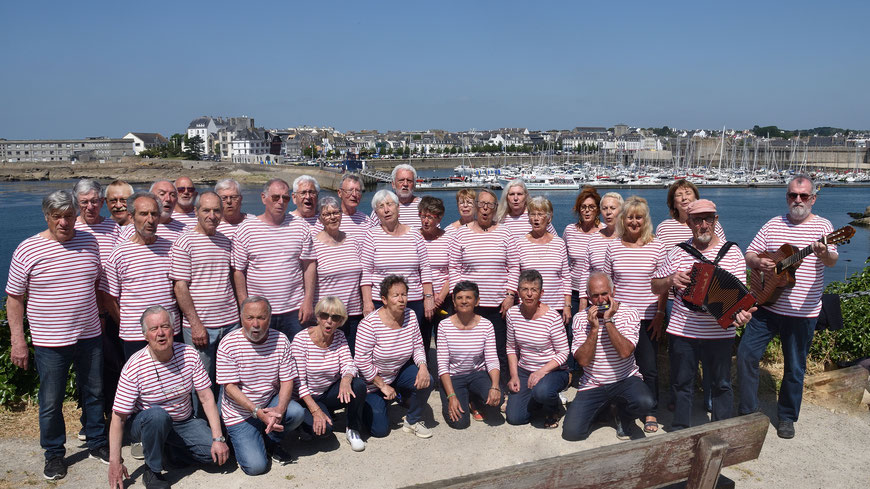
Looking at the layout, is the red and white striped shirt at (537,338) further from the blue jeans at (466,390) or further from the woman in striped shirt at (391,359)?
the woman in striped shirt at (391,359)

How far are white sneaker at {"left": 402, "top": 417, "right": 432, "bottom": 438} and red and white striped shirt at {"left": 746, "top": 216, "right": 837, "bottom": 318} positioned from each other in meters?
3.02

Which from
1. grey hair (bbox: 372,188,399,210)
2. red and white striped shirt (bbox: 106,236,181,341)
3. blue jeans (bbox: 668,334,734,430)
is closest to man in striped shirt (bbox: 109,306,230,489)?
red and white striped shirt (bbox: 106,236,181,341)

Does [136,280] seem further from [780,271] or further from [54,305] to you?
[780,271]

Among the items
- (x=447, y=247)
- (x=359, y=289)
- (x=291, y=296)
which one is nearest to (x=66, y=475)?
(x=291, y=296)

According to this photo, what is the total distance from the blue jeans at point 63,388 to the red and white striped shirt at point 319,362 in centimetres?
151

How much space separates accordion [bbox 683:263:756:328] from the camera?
4.62 m

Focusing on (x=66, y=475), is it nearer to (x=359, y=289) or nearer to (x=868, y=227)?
(x=359, y=289)

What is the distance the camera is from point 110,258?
4.86 metres

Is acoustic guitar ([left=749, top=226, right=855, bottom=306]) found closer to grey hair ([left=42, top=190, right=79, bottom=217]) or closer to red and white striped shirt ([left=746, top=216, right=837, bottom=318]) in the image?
red and white striped shirt ([left=746, top=216, right=837, bottom=318])

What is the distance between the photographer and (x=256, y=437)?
15.4 feet

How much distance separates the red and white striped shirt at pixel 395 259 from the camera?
5.80 meters

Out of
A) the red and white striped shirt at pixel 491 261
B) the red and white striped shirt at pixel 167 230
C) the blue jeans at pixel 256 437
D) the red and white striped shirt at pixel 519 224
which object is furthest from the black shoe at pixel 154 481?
the red and white striped shirt at pixel 519 224

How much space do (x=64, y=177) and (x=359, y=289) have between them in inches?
4530

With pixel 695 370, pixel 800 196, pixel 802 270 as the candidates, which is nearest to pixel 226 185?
pixel 695 370
